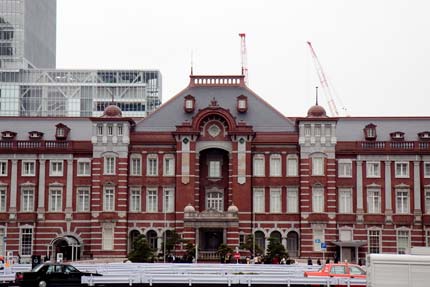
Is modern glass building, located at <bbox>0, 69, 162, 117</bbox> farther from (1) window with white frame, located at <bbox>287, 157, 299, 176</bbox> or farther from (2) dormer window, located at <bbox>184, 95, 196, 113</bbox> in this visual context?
(1) window with white frame, located at <bbox>287, 157, 299, 176</bbox>

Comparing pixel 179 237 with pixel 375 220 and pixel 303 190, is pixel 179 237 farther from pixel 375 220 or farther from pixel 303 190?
pixel 375 220

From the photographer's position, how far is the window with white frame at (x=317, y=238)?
239 feet

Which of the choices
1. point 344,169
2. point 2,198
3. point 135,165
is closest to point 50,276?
point 135,165

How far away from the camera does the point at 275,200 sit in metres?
74.6

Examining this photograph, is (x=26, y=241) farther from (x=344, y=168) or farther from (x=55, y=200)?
(x=344, y=168)

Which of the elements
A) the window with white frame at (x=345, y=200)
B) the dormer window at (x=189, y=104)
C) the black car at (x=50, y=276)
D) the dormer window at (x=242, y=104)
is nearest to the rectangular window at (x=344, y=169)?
the window with white frame at (x=345, y=200)

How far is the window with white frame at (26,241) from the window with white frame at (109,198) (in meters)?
7.13

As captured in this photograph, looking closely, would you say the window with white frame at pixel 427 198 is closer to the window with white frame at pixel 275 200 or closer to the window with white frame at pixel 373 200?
the window with white frame at pixel 373 200

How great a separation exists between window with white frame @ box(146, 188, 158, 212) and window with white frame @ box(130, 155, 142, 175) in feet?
6.24

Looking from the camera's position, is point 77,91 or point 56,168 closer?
point 56,168

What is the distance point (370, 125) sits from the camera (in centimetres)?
7556

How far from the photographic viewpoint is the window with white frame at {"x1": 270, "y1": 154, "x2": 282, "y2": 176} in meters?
74.9

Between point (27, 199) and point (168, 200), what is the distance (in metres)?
12.5

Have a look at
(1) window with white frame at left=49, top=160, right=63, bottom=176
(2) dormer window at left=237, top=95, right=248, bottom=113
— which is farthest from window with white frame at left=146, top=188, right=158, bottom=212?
(2) dormer window at left=237, top=95, right=248, bottom=113
